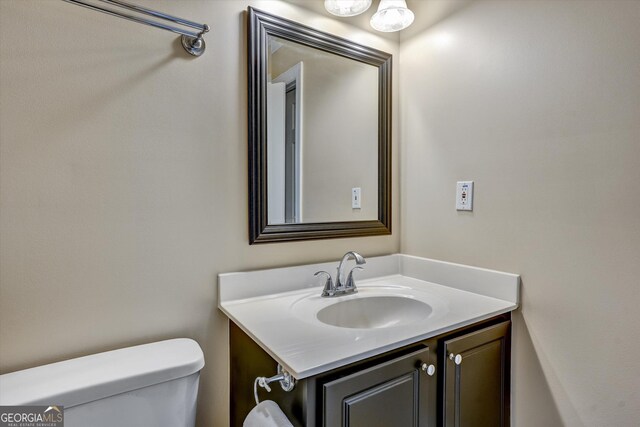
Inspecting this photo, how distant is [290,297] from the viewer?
1.29m

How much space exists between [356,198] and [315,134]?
0.35m

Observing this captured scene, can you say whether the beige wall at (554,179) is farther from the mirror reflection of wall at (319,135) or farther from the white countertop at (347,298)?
the mirror reflection of wall at (319,135)

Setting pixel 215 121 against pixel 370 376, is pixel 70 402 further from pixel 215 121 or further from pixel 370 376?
pixel 215 121

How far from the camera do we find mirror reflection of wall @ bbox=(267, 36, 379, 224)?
1314 millimetres

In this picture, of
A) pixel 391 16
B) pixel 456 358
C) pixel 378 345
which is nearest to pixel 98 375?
pixel 378 345

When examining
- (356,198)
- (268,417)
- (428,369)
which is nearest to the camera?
(268,417)

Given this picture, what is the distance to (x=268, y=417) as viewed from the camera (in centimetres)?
84

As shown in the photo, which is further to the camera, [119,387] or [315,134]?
[315,134]

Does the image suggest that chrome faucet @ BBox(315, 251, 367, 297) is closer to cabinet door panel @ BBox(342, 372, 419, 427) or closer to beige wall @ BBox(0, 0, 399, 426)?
beige wall @ BBox(0, 0, 399, 426)

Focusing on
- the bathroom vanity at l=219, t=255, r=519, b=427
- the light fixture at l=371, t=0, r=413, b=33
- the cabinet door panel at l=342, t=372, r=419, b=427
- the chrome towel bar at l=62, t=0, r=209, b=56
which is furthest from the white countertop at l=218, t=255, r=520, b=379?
the light fixture at l=371, t=0, r=413, b=33

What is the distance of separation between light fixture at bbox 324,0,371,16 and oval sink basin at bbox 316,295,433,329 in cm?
115

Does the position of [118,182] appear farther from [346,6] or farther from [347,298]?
[346,6]

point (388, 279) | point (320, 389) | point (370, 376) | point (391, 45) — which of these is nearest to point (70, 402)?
point (320, 389)

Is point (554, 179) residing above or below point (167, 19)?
below
